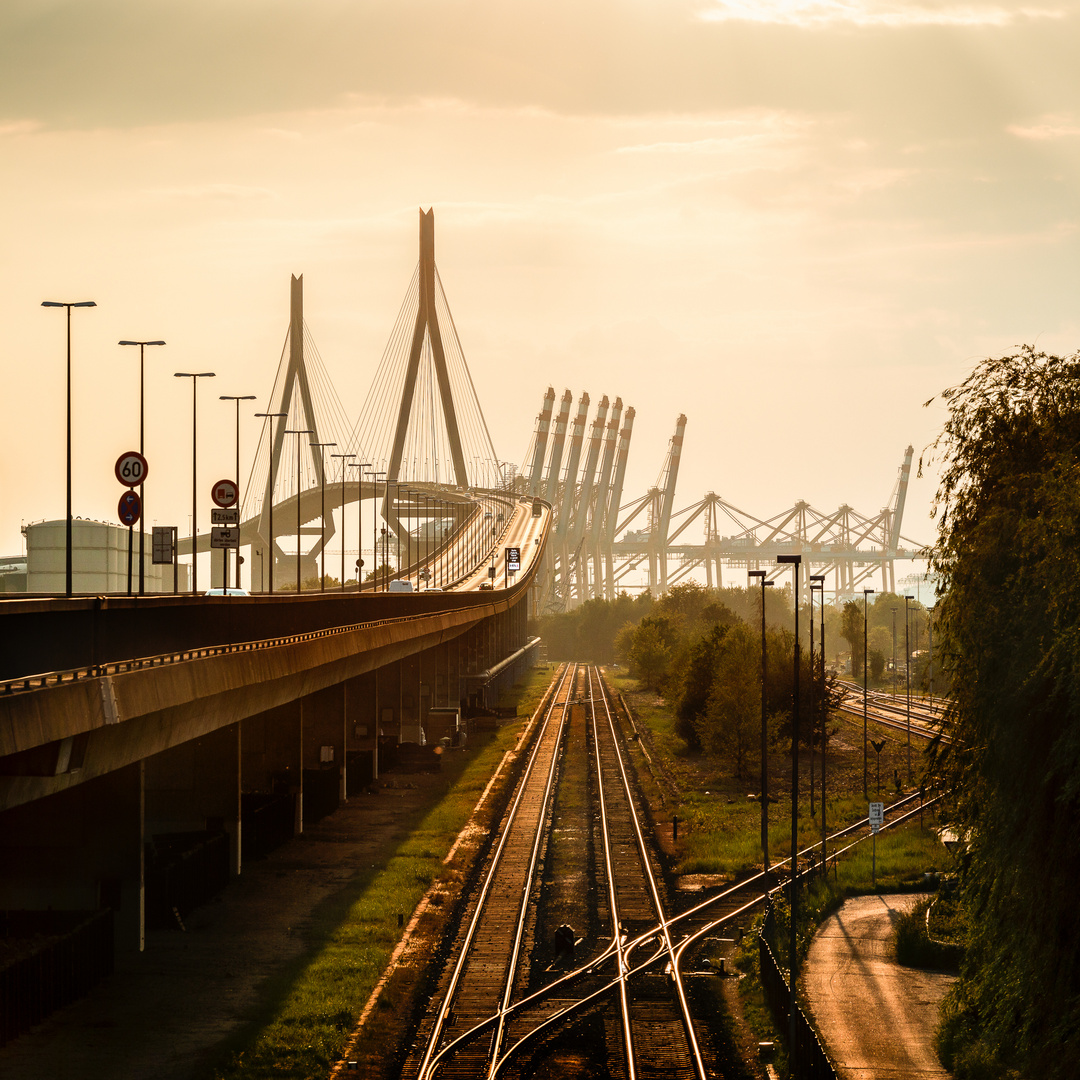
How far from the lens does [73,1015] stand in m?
21.3

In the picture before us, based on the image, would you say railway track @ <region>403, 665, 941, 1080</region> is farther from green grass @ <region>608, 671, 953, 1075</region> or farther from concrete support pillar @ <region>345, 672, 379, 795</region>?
concrete support pillar @ <region>345, 672, 379, 795</region>

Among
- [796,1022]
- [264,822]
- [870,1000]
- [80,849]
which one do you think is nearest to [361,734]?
[264,822]

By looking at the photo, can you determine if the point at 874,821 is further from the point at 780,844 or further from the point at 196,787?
the point at 196,787

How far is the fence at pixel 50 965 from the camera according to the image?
20391 mm

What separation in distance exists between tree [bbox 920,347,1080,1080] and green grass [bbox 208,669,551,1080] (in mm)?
8993

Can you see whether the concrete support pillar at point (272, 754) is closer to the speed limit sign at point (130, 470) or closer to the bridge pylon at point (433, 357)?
the speed limit sign at point (130, 470)

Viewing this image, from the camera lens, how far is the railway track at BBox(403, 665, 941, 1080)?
1911 cm

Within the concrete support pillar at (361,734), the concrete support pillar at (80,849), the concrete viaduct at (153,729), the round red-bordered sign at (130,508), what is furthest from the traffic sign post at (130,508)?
the concrete support pillar at (361,734)

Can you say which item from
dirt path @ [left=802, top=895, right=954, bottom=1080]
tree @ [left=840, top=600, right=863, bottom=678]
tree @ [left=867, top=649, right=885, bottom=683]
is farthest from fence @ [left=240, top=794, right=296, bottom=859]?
tree @ [left=840, top=600, right=863, bottom=678]

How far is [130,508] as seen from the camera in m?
33.0

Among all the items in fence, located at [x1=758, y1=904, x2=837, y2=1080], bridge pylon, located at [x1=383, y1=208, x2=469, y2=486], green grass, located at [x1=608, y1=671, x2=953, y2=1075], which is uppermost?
bridge pylon, located at [x1=383, y1=208, x2=469, y2=486]

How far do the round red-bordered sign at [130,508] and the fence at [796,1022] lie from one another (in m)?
17.8

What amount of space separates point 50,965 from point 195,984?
8.86 ft

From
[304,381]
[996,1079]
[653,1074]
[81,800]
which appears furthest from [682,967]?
[304,381]
